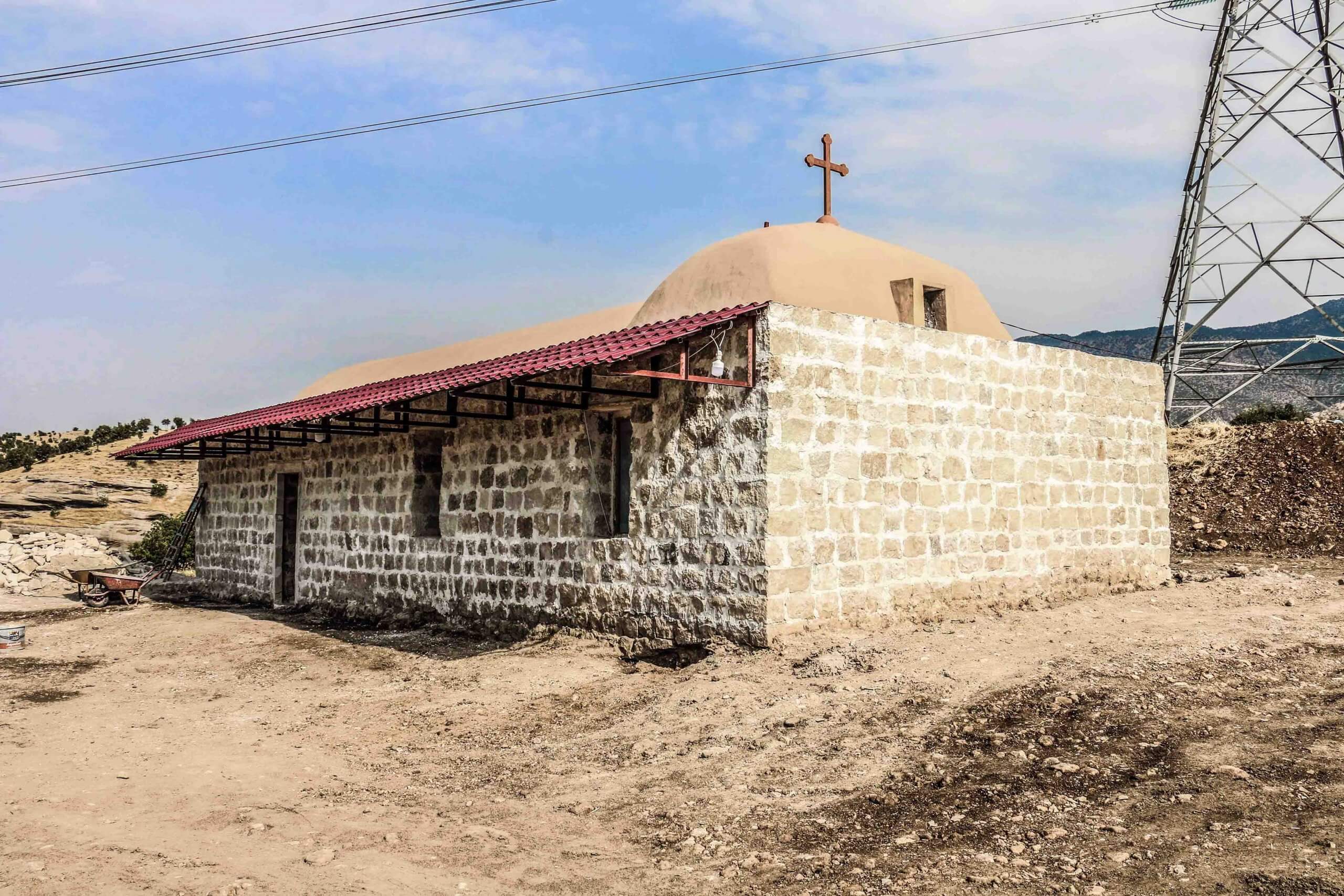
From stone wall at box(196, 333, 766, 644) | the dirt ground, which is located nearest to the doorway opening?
stone wall at box(196, 333, 766, 644)

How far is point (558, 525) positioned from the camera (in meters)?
10.1

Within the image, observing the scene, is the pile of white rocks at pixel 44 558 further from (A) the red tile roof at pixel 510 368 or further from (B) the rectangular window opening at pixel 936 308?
(B) the rectangular window opening at pixel 936 308

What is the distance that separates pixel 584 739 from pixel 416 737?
4.07 feet

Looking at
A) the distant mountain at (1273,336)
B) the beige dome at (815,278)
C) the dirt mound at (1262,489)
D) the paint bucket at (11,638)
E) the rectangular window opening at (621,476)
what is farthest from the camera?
the distant mountain at (1273,336)

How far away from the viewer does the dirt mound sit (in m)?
15.8

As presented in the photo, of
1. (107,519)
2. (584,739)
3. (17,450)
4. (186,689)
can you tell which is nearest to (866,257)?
(584,739)

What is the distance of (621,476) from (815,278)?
110 inches

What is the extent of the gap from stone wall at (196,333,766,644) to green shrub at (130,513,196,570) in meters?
8.83

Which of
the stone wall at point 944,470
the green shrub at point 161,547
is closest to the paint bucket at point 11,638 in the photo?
the green shrub at point 161,547

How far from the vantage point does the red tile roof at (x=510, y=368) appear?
817 cm

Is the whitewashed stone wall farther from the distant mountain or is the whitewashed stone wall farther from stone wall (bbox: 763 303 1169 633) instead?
the distant mountain

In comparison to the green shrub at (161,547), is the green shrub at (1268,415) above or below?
above

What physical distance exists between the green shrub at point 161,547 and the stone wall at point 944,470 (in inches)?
678

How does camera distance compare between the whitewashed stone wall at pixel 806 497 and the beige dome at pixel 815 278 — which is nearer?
the whitewashed stone wall at pixel 806 497
